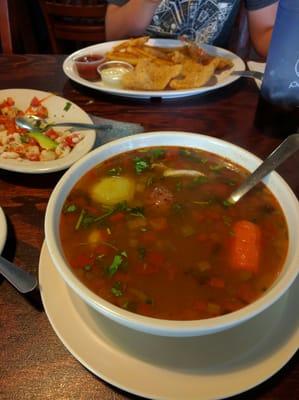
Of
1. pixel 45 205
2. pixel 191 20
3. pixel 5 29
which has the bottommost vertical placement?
pixel 45 205

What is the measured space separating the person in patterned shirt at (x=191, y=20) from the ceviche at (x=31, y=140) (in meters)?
1.38

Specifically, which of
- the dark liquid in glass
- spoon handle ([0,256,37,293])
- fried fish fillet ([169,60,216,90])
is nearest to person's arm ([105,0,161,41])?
fried fish fillet ([169,60,216,90])

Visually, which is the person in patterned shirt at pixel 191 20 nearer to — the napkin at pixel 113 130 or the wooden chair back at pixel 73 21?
the wooden chair back at pixel 73 21

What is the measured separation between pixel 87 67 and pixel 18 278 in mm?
1513

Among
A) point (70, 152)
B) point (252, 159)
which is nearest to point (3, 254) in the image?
point (70, 152)

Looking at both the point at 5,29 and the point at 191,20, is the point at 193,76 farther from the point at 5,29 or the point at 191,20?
the point at 5,29

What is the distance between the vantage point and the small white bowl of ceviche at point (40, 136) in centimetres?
139

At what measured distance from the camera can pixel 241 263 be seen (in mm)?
915

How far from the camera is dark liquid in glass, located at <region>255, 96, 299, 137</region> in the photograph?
158 cm

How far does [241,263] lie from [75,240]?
424 mm

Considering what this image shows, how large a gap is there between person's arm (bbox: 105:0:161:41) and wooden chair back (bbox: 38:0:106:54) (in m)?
0.16

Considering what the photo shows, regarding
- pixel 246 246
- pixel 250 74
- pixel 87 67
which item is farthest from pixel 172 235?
pixel 87 67

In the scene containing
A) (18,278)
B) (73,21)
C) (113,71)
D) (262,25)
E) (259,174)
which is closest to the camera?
(18,278)

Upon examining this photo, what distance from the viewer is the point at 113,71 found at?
2.08m
